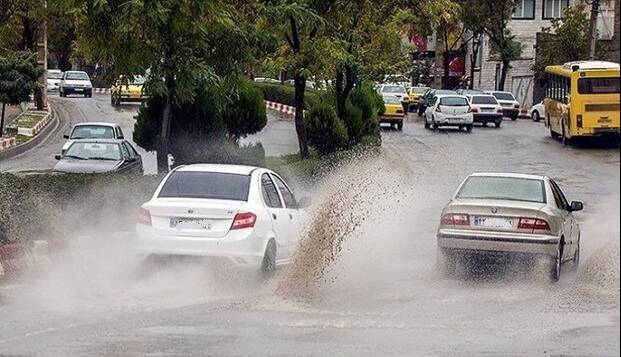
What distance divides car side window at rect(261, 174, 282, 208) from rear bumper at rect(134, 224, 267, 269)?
37.2 inches

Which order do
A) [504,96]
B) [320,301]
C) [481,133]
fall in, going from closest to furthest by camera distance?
1. [320,301]
2. [481,133]
3. [504,96]

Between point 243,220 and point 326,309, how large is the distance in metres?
1.49

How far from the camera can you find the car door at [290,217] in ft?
48.2

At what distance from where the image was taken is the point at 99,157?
84.8 ft

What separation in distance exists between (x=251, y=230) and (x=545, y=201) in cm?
418

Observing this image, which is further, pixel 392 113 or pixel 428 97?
pixel 428 97

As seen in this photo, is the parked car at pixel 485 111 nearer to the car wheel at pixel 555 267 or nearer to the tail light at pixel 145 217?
the car wheel at pixel 555 267

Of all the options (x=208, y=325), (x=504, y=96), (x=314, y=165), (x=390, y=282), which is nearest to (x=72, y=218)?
(x=390, y=282)

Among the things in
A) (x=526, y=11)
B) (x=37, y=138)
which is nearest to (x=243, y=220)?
(x=37, y=138)

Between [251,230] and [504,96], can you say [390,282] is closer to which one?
[251,230]

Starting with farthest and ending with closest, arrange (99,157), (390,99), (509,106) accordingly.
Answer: (509,106) → (390,99) → (99,157)

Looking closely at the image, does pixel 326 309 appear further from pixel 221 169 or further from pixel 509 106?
pixel 509 106

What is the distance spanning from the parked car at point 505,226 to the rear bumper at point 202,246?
288 cm

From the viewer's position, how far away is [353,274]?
1591 centimetres
